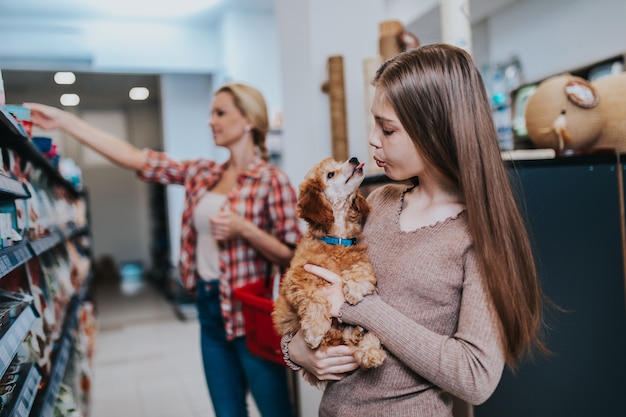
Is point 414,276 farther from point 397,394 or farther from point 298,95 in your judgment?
point 298,95

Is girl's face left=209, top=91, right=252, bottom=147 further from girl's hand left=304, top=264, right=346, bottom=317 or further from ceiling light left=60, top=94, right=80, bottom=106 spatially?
girl's hand left=304, top=264, right=346, bottom=317

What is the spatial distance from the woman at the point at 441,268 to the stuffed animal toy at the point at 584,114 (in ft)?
1.93

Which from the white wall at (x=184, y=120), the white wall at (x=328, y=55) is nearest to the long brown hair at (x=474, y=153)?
the white wall at (x=328, y=55)

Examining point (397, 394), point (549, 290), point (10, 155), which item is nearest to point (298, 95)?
point (10, 155)

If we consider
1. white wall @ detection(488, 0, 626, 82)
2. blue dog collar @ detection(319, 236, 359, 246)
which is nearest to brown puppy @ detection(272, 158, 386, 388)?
blue dog collar @ detection(319, 236, 359, 246)

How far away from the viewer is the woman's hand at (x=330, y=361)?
1131 millimetres

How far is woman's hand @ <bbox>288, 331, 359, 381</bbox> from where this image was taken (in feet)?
3.71

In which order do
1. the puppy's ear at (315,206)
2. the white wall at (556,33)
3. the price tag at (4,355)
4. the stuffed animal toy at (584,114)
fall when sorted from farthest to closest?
1. the white wall at (556,33)
2. the stuffed animal toy at (584,114)
3. the puppy's ear at (315,206)
4. the price tag at (4,355)

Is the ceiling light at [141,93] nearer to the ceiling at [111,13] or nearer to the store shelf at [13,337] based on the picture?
the ceiling at [111,13]

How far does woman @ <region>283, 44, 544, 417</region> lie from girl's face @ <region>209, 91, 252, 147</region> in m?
1.11

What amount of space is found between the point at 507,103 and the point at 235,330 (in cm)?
477

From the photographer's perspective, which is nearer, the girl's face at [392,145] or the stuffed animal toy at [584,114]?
the girl's face at [392,145]

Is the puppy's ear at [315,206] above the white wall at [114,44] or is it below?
below

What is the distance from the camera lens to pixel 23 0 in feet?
17.9
